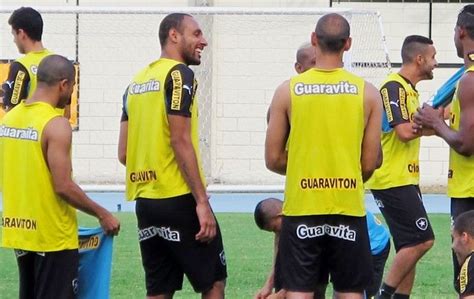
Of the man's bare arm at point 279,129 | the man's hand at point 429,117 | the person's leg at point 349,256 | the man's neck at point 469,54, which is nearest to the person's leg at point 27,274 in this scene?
the man's bare arm at point 279,129

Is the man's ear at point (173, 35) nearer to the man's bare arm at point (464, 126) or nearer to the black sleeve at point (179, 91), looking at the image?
the black sleeve at point (179, 91)

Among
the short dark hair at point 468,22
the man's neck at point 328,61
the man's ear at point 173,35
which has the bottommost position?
the man's neck at point 328,61

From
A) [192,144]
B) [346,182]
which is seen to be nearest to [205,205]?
[192,144]

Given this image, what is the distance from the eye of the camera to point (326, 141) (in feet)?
21.6

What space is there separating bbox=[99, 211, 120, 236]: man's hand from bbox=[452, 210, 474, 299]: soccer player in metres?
2.15

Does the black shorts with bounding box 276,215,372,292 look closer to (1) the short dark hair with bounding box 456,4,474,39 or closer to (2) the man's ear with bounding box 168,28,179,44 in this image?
(2) the man's ear with bounding box 168,28,179,44

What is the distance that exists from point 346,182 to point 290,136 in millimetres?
437

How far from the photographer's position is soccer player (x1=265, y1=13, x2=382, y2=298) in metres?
6.56

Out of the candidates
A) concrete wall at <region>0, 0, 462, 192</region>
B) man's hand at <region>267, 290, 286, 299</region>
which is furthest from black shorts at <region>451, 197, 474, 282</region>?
concrete wall at <region>0, 0, 462, 192</region>

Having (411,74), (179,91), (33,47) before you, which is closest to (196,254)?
(179,91)

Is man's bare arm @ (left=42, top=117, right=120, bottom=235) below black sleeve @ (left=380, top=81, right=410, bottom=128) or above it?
below

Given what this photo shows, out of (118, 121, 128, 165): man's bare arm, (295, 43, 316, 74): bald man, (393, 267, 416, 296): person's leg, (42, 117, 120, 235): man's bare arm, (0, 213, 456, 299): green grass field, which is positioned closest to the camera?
(42, 117, 120, 235): man's bare arm

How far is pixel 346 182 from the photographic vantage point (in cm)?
662

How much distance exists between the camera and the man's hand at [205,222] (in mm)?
6883
